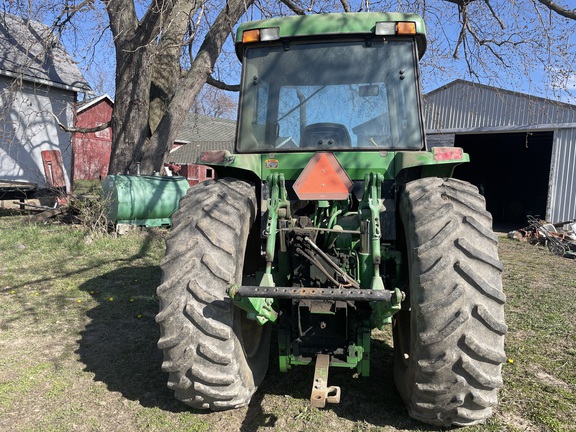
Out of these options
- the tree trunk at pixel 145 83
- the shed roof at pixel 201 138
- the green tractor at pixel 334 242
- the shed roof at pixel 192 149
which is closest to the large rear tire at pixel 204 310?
the green tractor at pixel 334 242

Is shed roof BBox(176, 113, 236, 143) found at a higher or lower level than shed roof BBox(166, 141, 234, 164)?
higher

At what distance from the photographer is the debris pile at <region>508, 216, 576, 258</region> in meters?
10.3

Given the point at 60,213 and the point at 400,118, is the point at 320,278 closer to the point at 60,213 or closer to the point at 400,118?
the point at 400,118

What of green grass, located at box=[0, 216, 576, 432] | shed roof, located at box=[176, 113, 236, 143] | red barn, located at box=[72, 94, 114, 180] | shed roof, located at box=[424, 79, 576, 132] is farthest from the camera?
shed roof, located at box=[176, 113, 236, 143]

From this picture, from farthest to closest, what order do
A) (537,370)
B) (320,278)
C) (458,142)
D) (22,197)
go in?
(458,142)
(22,197)
(537,370)
(320,278)

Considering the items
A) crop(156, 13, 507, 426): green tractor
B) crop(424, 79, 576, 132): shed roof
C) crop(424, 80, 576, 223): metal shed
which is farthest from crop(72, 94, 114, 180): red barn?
crop(156, 13, 507, 426): green tractor

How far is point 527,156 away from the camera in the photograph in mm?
20938

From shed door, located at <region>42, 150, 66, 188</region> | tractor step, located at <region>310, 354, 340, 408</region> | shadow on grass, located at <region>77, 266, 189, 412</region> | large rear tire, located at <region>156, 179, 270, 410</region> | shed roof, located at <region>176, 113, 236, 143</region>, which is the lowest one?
shadow on grass, located at <region>77, 266, 189, 412</region>

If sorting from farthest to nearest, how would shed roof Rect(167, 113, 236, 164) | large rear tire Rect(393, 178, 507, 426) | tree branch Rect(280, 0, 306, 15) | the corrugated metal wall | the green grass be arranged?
shed roof Rect(167, 113, 236, 164) → the corrugated metal wall → tree branch Rect(280, 0, 306, 15) → the green grass → large rear tire Rect(393, 178, 507, 426)

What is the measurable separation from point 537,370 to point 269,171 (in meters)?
2.60

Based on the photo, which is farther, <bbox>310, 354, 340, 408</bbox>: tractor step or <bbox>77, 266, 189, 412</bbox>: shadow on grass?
<bbox>77, 266, 189, 412</bbox>: shadow on grass

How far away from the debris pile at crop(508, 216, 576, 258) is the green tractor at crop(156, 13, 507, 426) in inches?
321

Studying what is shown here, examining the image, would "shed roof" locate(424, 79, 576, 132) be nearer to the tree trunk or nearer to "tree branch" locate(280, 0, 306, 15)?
"tree branch" locate(280, 0, 306, 15)

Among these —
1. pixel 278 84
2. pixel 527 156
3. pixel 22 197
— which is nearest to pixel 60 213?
pixel 22 197
